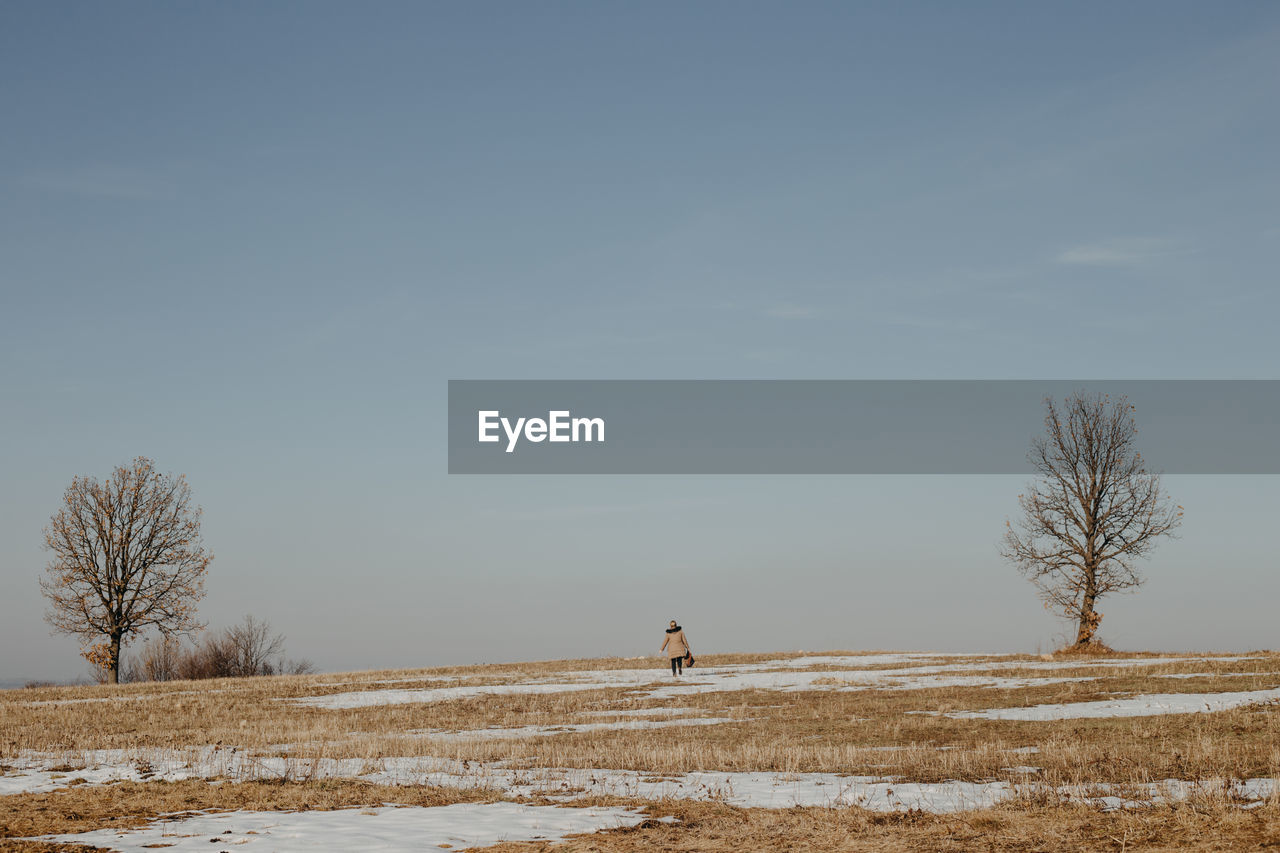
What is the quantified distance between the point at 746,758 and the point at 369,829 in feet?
22.8

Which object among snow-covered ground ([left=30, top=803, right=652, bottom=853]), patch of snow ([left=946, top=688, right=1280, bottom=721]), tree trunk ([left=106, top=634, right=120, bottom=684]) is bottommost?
tree trunk ([left=106, top=634, right=120, bottom=684])

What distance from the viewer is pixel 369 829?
1023 centimetres

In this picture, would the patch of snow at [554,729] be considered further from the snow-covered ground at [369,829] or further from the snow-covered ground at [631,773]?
the snow-covered ground at [369,829]

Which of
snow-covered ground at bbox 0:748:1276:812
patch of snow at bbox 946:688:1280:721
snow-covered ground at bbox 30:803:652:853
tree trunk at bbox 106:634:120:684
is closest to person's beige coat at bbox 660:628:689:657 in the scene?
patch of snow at bbox 946:688:1280:721

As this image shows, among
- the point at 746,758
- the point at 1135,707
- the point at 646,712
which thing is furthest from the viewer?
the point at 646,712

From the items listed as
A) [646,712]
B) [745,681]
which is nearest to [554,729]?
[646,712]

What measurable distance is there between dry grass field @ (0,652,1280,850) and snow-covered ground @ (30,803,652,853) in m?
0.33

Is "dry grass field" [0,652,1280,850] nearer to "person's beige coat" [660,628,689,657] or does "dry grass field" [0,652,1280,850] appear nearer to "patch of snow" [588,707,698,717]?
"patch of snow" [588,707,698,717]

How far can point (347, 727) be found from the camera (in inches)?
885

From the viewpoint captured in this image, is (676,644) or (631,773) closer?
(631,773)

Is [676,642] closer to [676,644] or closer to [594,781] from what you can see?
[676,644]

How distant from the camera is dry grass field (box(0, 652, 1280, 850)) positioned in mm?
10094

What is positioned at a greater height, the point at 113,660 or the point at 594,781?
the point at 594,781

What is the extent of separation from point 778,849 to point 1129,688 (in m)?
18.6
